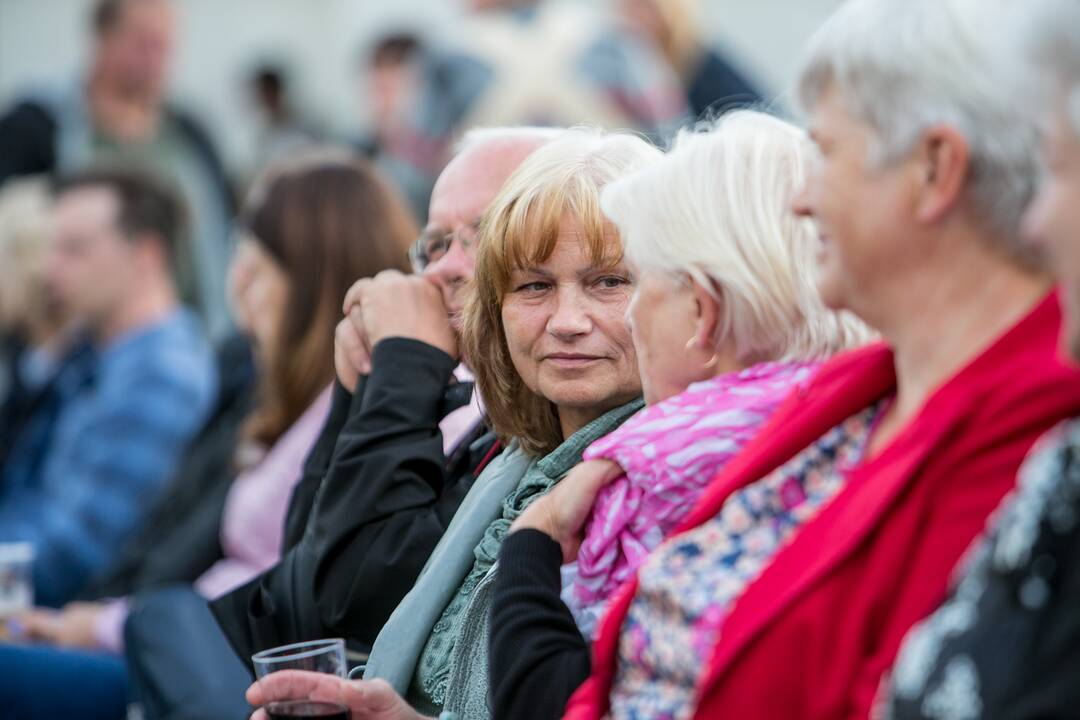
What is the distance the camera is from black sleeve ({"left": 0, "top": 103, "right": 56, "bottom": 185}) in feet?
26.2

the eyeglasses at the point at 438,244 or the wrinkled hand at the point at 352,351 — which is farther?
the wrinkled hand at the point at 352,351

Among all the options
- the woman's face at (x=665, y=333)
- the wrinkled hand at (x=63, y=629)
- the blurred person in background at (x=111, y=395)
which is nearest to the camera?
the woman's face at (x=665, y=333)

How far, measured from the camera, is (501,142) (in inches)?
108

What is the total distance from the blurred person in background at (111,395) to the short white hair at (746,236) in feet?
10.5

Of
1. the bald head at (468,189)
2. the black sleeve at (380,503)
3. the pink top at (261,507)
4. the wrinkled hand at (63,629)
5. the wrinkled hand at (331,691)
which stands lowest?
the wrinkled hand at (63,629)

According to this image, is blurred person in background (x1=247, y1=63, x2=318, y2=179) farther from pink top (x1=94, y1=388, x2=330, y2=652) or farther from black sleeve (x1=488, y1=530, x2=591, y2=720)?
black sleeve (x1=488, y1=530, x2=591, y2=720)

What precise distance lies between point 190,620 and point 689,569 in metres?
2.05

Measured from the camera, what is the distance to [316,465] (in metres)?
2.89

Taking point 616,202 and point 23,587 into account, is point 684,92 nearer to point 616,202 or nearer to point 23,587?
point 23,587

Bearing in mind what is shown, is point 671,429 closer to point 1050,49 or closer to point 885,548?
point 885,548

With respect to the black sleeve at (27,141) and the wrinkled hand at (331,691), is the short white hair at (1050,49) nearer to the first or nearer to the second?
the wrinkled hand at (331,691)

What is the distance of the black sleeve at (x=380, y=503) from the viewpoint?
2580 mm

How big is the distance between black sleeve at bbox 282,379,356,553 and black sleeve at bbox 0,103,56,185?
552 centimetres

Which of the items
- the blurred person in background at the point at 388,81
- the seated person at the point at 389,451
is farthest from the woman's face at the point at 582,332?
the blurred person in background at the point at 388,81
